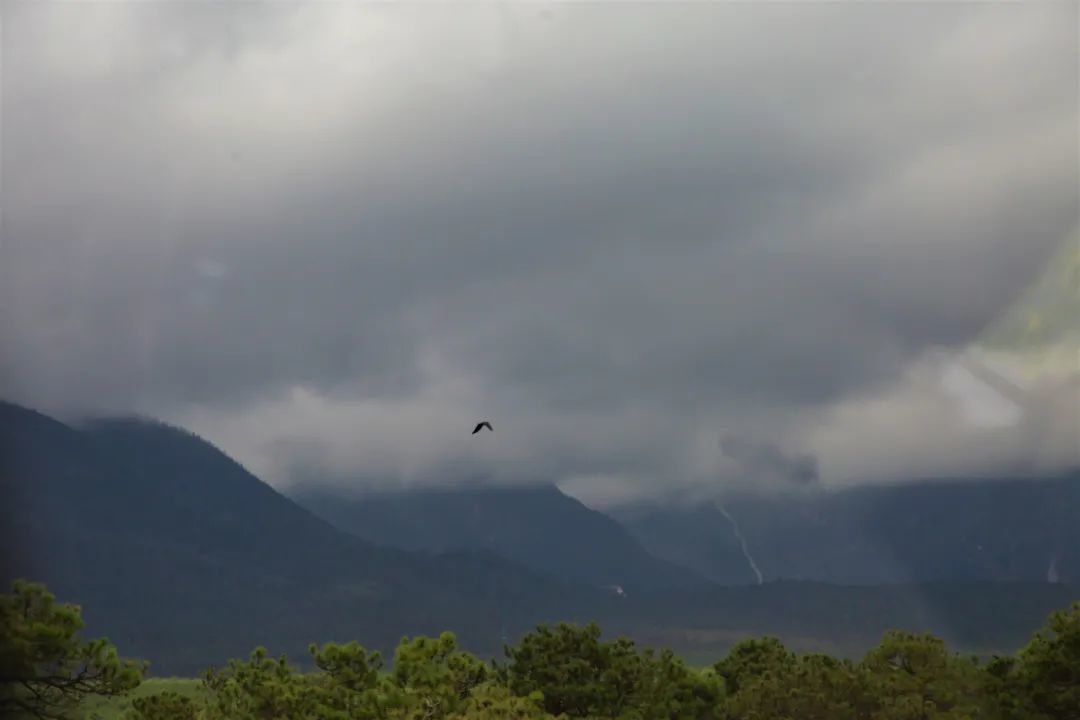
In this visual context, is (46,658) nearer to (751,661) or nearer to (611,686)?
(611,686)

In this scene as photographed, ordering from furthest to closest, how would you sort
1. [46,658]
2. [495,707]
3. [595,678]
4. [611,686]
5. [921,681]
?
[595,678] → [921,681] → [611,686] → [495,707] → [46,658]

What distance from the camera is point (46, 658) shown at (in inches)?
2357

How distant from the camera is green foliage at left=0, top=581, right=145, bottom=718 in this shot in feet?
186

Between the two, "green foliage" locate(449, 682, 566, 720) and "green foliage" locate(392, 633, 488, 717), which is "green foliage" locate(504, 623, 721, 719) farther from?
"green foliage" locate(449, 682, 566, 720)

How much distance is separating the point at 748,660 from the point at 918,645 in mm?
51146

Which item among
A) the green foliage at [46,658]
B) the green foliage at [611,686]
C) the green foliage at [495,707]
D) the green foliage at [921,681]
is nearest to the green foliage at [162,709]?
the green foliage at [611,686]

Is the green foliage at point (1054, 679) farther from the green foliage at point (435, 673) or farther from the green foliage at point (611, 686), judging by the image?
the green foliage at point (435, 673)

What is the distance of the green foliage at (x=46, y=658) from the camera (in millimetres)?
56656

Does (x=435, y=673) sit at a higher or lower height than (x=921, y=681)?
lower

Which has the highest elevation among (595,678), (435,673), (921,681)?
(921,681)

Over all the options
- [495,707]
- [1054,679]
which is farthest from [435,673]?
[1054,679]

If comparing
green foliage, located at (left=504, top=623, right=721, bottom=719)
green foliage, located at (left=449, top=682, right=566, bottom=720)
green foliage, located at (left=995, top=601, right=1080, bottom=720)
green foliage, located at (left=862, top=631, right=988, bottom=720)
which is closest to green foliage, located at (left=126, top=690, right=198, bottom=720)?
green foliage, located at (left=449, top=682, right=566, bottom=720)

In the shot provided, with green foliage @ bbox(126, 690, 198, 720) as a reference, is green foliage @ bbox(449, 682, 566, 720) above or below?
above

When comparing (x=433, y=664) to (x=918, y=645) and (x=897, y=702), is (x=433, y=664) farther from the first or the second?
(x=918, y=645)
